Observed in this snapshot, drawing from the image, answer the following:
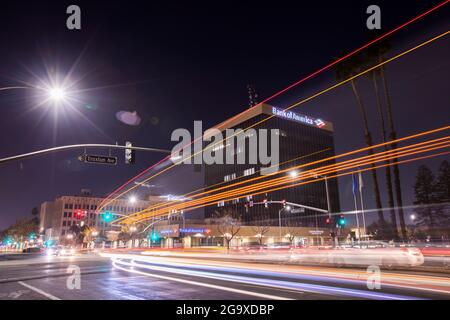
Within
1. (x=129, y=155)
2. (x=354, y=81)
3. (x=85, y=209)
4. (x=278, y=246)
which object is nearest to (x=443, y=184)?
(x=278, y=246)

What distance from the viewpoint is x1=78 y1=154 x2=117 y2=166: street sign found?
A: 19047mm

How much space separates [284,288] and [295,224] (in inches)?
3908

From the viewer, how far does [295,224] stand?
108875mm

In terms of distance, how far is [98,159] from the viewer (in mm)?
19234

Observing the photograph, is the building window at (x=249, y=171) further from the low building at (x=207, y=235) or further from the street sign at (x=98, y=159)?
the street sign at (x=98, y=159)

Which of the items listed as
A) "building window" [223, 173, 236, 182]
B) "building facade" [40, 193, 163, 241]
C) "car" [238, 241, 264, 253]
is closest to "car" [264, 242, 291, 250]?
"car" [238, 241, 264, 253]

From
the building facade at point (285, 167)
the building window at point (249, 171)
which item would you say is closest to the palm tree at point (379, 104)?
the building facade at point (285, 167)

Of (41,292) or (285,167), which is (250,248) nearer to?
(41,292)

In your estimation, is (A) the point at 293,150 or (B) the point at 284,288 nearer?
(B) the point at 284,288

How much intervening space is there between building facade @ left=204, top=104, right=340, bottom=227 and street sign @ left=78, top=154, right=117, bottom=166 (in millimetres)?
84822
